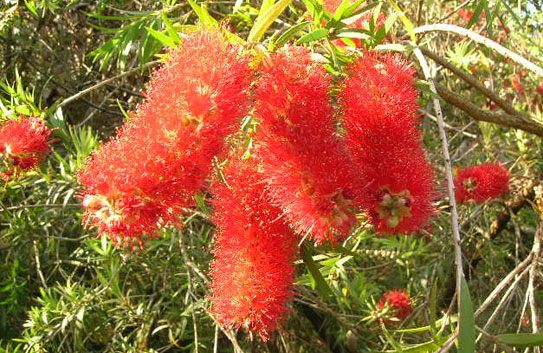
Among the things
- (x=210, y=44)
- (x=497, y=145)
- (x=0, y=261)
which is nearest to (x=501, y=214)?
(x=497, y=145)

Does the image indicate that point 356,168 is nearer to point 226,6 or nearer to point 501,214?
point 226,6

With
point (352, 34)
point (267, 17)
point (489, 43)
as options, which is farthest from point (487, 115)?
point (267, 17)

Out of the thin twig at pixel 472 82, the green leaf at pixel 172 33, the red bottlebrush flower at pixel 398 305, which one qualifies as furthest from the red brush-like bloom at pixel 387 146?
the red bottlebrush flower at pixel 398 305

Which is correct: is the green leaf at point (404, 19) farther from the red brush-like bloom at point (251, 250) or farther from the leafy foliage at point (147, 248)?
the leafy foliage at point (147, 248)

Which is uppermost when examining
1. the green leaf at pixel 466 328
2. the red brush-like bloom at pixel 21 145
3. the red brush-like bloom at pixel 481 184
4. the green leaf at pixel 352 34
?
the green leaf at pixel 352 34

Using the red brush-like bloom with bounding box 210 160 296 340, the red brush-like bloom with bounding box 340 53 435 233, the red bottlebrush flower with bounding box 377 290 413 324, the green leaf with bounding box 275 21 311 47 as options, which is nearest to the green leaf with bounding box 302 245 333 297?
the red brush-like bloom with bounding box 210 160 296 340
